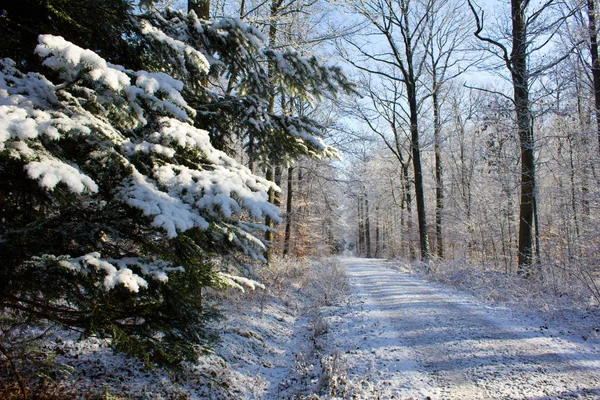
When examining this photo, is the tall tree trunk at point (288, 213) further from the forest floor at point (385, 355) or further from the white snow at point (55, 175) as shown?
the white snow at point (55, 175)

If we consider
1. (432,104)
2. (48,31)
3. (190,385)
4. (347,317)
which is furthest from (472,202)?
(48,31)

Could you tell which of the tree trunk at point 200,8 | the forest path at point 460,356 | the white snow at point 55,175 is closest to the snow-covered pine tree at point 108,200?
the white snow at point 55,175

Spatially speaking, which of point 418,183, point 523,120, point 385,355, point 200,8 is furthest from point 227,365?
point 418,183

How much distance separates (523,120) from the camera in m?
10.1

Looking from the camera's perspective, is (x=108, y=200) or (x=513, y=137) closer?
(x=108, y=200)

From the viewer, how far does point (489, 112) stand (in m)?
10.7

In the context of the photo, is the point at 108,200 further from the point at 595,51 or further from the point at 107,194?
the point at 595,51

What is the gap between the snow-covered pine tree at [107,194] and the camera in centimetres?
226

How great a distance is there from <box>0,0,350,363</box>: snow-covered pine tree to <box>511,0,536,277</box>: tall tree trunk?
9.94m

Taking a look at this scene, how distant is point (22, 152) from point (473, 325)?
6608mm

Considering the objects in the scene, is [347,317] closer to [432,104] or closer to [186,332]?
[186,332]

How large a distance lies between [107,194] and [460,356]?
485 centimetres

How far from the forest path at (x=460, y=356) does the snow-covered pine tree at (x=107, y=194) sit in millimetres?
2429

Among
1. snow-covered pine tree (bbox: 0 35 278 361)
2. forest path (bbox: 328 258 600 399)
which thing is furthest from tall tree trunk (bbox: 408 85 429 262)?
snow-covered pine tree (bbox: 0 35 278 361)
